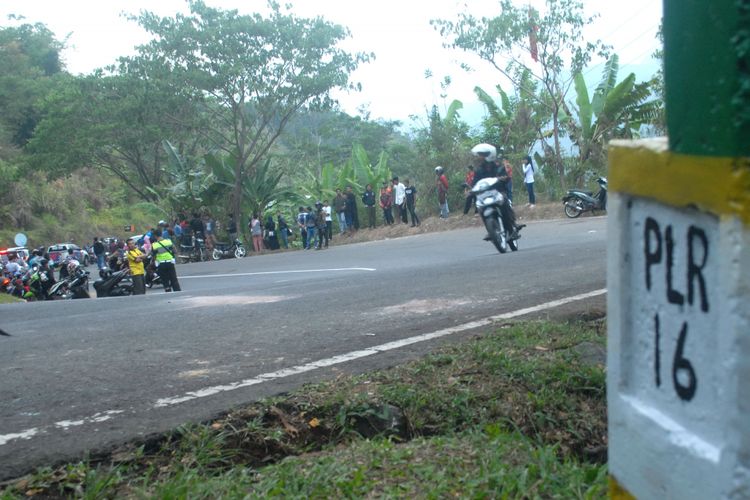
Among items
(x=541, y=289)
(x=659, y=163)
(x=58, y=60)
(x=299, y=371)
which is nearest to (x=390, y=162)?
(x=58, y=60)

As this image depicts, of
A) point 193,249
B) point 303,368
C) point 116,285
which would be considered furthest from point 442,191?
point 303,368

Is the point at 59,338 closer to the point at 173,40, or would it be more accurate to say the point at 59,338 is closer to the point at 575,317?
the point at 575,317

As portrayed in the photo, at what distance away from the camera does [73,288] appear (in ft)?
66.1

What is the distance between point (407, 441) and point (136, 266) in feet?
47.6

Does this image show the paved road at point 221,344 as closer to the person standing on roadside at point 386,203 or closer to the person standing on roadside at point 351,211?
the person standing on roadside at point 386,203

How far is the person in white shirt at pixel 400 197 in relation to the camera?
90.9ft

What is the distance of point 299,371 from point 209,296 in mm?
5814

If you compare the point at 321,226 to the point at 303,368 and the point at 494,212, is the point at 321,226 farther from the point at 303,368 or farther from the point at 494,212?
the point at 303,368

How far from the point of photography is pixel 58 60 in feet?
213

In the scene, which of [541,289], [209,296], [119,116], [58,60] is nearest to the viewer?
[541,289]

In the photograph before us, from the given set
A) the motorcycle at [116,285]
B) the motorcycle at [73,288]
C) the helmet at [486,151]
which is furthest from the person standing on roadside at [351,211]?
the helmet at [486,151]

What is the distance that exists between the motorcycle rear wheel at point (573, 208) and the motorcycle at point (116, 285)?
12.5 m

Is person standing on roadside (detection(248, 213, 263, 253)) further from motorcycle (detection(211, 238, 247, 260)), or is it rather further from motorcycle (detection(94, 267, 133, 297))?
motorcycle (detection(94, 267, 133, 297))

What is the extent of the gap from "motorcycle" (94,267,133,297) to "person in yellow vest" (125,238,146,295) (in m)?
0.47
